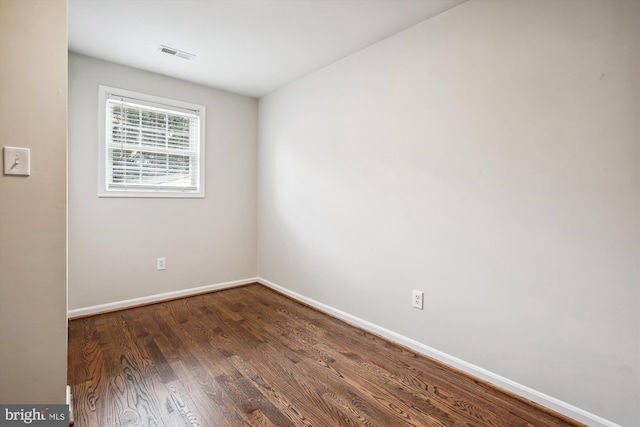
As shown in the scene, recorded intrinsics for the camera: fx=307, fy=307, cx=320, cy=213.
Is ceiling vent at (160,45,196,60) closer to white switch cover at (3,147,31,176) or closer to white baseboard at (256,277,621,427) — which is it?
white switch cover at (3,147,31,176)

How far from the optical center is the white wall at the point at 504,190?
145 cm

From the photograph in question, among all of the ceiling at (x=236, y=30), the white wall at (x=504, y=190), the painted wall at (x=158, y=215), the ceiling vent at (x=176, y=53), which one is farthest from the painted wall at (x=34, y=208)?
the white wall at (x=504, y=190)

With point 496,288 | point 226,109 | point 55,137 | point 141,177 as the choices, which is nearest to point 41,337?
point 55,137

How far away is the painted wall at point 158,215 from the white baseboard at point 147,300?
0.04 m

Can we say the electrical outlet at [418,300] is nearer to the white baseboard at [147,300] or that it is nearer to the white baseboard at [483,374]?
the white baseboard at [483,374]

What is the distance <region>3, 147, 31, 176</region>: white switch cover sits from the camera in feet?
4.17

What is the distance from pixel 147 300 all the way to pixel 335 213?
2138mm

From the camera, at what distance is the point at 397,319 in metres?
2.38

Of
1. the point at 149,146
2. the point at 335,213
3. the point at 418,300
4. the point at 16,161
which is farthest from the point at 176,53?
the point at 418,300

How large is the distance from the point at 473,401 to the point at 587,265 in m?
0.93

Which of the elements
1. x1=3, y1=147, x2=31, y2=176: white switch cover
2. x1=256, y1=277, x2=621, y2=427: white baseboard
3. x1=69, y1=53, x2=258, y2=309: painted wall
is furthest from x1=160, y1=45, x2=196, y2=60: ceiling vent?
x1=256, y1=277, x2=621, y2=427: white baseboard

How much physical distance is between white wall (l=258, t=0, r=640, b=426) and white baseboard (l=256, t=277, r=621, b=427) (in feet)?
0.11

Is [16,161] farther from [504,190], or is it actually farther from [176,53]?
[504,190]

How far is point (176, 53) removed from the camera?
8.81 ft
